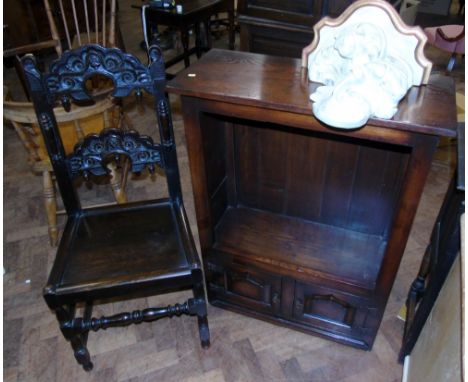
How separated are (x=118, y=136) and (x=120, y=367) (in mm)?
825

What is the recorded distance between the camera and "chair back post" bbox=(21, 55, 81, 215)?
44.2 inches

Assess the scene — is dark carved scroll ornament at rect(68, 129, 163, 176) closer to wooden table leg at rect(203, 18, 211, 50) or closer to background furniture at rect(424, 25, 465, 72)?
background furniture at rect(424, 25, 465, 72)

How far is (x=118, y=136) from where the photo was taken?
1266 mm

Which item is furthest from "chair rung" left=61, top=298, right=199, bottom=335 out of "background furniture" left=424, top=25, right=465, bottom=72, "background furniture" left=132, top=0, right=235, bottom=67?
"background furniture" left=424, top=25, right=465, bottom=72

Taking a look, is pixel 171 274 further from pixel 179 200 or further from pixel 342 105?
pixel 342 105

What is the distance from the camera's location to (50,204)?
184 cm

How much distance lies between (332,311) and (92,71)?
3.63 ft

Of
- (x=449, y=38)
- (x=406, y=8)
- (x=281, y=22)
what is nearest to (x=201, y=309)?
(x=281, y=22)

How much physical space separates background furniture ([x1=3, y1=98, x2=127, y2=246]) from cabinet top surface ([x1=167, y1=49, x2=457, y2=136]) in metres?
0.65

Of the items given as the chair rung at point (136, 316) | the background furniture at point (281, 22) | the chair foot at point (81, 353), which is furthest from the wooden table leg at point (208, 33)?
the chair foot at point (81, 353)

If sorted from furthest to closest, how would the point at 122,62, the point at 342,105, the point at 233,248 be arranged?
1. the point at 233,248
2. the point at 122,62
3. the point at 342,105

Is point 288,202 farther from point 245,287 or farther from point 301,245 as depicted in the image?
point 245,287

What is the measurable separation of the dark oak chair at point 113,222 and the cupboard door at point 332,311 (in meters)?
0.35

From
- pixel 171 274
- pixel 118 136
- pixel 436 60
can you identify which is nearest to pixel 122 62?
pixel 118 136
